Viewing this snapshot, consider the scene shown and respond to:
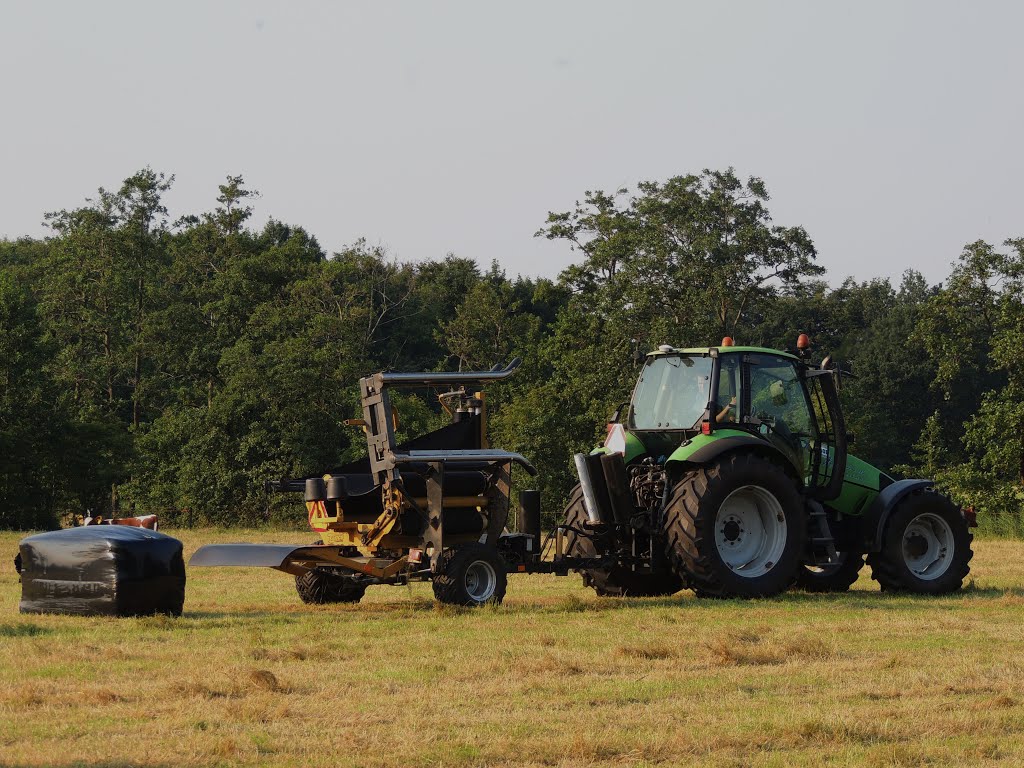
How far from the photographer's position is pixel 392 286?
5912cm

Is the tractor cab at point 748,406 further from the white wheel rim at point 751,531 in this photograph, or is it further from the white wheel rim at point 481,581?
the white wheel rim at point 481,581

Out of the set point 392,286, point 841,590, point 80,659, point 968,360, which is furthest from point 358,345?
point 80,659

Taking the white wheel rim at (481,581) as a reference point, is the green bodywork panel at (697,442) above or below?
above

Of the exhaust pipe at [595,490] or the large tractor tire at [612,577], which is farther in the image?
the large tractor tire at [612,577]

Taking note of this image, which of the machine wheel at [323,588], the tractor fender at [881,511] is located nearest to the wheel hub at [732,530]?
the tractor fender at [881,511]

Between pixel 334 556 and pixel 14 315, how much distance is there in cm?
3429

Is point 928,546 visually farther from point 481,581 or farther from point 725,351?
point 481,581

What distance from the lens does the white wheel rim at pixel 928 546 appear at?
1412 cm

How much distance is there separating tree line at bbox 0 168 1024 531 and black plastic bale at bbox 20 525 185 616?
2381 cm

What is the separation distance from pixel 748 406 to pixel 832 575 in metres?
2.01

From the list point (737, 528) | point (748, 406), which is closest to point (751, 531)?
point (737, 528)

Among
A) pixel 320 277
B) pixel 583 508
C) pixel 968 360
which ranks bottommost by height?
pixel 583 508

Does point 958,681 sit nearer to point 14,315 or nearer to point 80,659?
point 80,659

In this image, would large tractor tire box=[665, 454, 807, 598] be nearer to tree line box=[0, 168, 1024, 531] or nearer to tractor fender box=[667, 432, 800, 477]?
tractor fender box=[667, 432, 800, 477]
